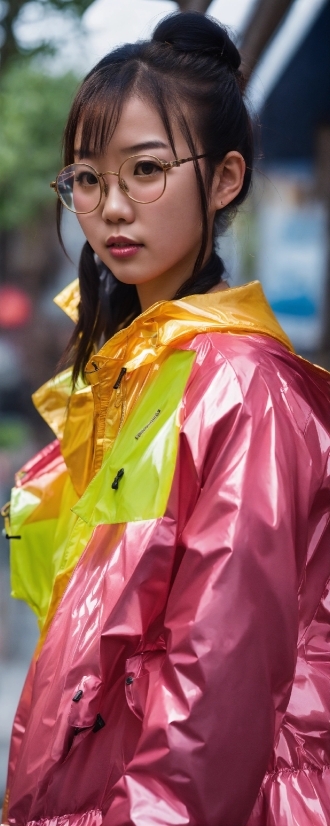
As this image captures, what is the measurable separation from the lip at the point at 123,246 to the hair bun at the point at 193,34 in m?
0.36

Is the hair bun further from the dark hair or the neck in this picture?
the neck

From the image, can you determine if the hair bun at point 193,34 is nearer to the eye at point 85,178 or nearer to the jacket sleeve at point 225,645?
the eye at point 85,178

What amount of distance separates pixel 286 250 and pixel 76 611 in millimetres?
6874

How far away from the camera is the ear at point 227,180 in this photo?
5.36ft

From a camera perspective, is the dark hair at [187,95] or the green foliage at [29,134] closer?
the dark hair at [187,95]

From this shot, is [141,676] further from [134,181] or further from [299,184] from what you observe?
[299,184]

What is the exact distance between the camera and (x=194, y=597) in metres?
1.25

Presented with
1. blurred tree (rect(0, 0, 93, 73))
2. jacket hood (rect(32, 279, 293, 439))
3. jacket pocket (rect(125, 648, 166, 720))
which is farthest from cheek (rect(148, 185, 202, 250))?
blurred tree (rect(0, 0, 93, 73))

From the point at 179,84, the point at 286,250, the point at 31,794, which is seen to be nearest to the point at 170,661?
the point at 31,794

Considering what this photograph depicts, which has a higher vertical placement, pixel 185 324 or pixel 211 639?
pixel 185 324

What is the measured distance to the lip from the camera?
1.55 meters

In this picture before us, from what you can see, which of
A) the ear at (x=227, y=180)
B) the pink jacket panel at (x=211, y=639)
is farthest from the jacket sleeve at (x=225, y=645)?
the ear at (x=227, y=180)

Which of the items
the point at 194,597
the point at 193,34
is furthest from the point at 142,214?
the point at 194,597

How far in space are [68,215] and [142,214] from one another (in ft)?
5.56
